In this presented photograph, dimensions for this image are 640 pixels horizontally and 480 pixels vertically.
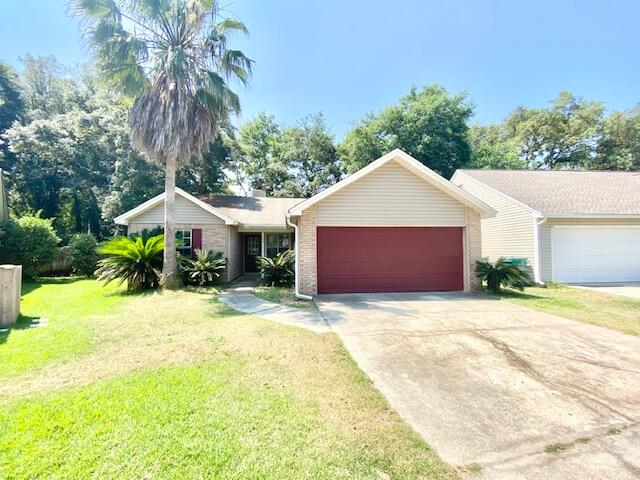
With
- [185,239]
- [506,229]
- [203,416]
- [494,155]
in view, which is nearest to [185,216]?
[185,239]

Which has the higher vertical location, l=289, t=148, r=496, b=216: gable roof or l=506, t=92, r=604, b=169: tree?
l=506, t=92, r=604, b=169: tree

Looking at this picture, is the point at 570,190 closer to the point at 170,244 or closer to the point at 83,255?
the point at 170,244

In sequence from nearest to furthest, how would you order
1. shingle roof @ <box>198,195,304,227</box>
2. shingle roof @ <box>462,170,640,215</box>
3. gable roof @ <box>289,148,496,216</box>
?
gable roof @ <box>289,148,496,216</box>
shingle roof @ <box>462,170,640,215</box>
shingle roof @ <box>198,195,304,227</box>

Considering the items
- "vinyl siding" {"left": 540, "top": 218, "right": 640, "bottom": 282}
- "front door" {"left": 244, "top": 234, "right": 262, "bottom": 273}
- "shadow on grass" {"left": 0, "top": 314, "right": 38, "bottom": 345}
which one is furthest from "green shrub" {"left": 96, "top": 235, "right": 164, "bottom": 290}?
"vinyl siding" {"left": 540, "top": 218, "right": 640, "bottom": 282}

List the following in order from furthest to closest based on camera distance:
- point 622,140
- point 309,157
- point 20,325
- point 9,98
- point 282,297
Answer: point 309,157
point 622,140
point 9,98
point 282,297
point 20,325

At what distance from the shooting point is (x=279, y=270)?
37.7ft

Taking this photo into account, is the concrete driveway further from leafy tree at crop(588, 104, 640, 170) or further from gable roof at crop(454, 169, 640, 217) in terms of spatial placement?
leafy tree at crop(588, 104, 640, 170)

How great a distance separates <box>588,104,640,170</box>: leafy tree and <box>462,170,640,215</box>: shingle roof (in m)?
11.6

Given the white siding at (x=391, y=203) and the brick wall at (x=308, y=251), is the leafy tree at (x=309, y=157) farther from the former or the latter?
the brick wall at (x=308, y=251)

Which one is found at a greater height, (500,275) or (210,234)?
(210,234)

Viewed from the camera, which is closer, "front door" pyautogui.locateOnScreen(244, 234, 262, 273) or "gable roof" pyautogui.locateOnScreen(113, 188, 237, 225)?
"gable roof" pyautogui.locateOnScreen(113, 188, 237, 225)

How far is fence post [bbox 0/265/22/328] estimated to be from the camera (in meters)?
5.90

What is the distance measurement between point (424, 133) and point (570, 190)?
36.3 ft

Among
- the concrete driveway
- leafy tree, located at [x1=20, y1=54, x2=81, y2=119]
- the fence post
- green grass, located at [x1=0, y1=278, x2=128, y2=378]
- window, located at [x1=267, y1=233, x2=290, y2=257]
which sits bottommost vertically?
the concrete driveway
